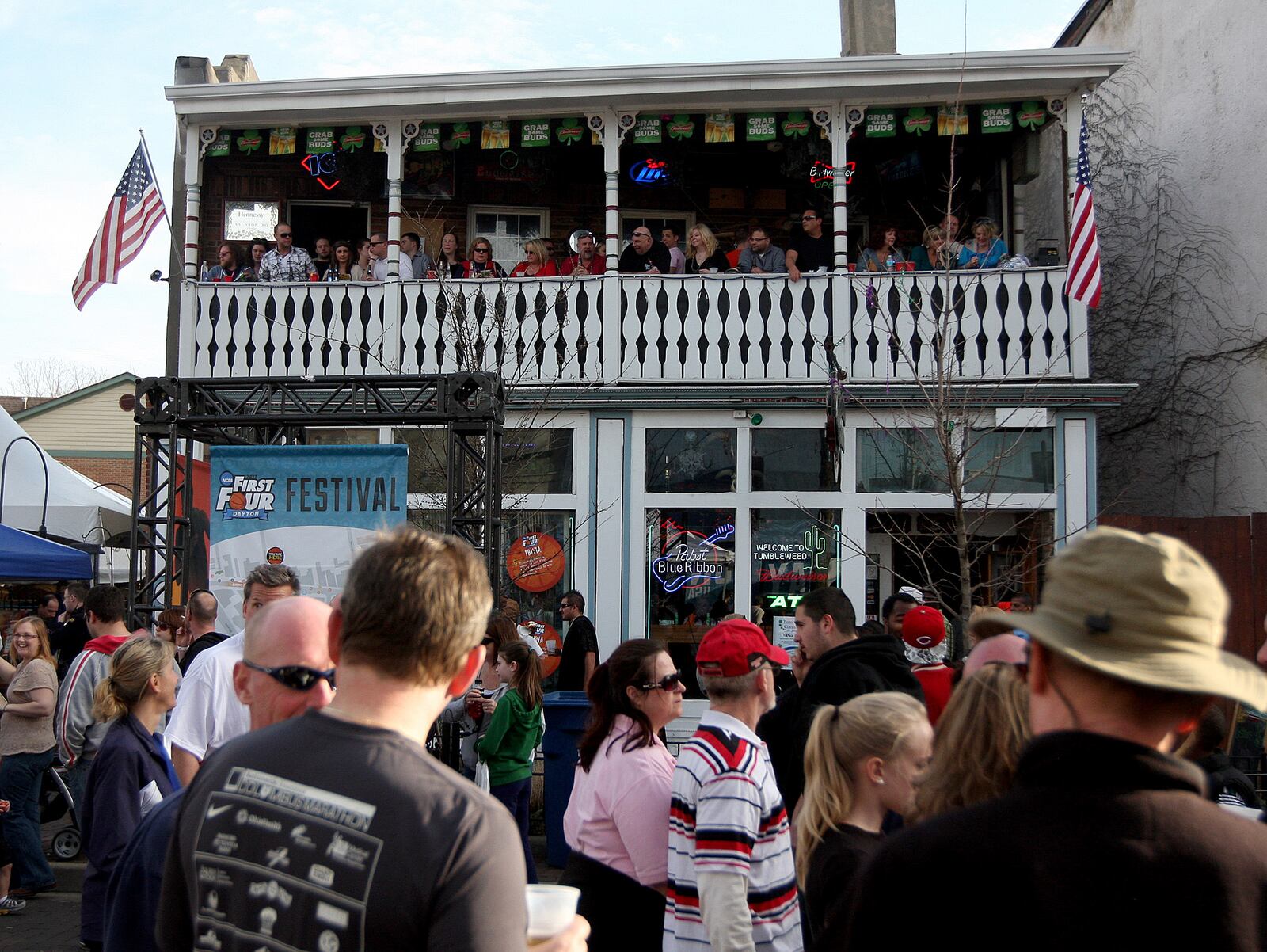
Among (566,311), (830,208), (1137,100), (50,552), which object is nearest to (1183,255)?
(1137,100)

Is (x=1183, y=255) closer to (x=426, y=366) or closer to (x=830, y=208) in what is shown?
(x=830, y=208)

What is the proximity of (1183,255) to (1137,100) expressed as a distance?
2771mm

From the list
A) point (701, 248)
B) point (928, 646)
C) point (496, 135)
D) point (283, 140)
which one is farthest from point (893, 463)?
point (283, 140)

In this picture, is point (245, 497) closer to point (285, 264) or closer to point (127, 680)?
point (285, 264)

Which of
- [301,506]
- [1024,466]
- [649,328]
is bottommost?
[301,506]

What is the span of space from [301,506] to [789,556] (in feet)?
17.4

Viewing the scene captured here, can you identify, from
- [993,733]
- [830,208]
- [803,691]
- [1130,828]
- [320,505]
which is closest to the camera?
[1130,828]

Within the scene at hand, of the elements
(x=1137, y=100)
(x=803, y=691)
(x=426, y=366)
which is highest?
(x=1137, y=100)

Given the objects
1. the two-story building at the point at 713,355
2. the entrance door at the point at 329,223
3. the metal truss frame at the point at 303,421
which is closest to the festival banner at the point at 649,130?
the two-story building at the point at 713,355

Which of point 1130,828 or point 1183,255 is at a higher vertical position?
point 1183,255

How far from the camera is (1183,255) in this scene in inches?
535

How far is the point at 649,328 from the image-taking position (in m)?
12.7

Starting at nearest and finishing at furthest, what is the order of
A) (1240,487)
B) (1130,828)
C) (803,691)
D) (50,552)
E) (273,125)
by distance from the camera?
(1130,828) → (803,691) → (50,552) → (1240,487) → (273,125)

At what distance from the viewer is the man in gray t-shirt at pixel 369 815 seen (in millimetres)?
1688
